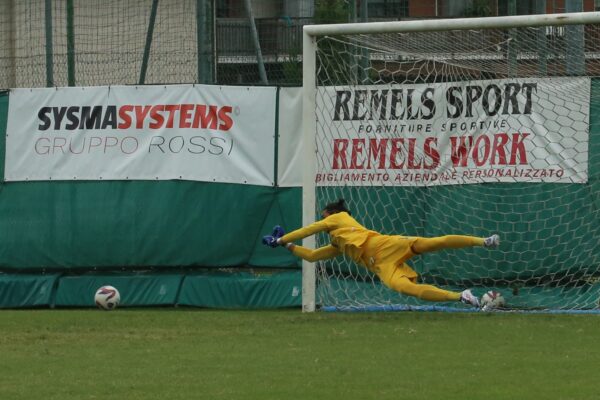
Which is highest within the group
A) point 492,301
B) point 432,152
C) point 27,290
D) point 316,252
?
point 432,152

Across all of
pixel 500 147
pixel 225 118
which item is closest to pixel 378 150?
pixel 500 147

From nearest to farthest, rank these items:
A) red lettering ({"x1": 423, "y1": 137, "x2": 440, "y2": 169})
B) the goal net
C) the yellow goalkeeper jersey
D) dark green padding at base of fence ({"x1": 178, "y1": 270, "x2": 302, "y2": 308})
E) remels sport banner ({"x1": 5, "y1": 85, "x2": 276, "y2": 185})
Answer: the yellow goalkeeper jersey, the goal net, red lettering ({"x1": 423, "y1": 137, "x2": 440, "y2": 169}), dark green padding at base of fence ({"x1": 178, "y1": 270, "x2": 302, "y2": 308}), remels sport banner ({"x1": 5, "y1": 85, "x2": 276, "y2": 185})

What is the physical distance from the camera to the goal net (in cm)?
1389

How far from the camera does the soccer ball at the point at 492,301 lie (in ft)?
44.7

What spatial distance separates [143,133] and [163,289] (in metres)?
1.94

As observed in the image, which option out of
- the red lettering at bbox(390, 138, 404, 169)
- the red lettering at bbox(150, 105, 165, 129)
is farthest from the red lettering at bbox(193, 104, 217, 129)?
the red lettering at bbox(390, 138, 404, 169)

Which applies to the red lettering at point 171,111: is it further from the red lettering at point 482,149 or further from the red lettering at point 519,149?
the red lettering at point 519,149

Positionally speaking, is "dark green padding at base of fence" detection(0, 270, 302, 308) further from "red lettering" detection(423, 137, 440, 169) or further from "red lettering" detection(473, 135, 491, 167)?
"red lettering" detection(473, 135, 491, 167)

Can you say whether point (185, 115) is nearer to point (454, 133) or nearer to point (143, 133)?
point (143, 133)

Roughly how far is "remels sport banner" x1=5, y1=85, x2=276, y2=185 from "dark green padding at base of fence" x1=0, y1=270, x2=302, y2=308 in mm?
1211

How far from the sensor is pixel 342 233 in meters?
13.1

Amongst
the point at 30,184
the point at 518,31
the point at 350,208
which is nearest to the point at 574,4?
the point at 518,31

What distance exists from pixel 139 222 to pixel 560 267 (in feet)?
16.8

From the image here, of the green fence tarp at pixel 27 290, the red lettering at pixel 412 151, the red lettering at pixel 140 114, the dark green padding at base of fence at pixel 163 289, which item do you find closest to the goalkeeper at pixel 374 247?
the red lettering at pixel 412 151
